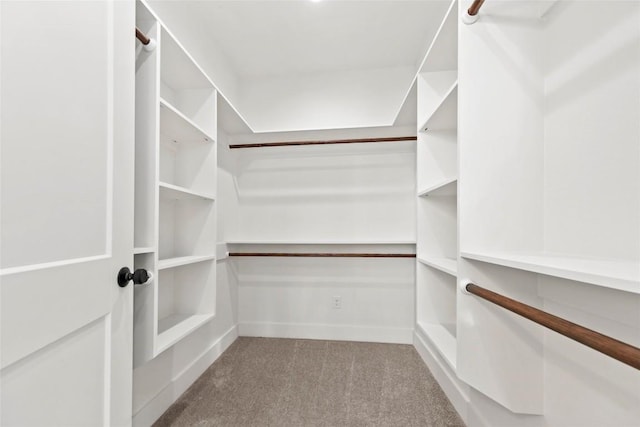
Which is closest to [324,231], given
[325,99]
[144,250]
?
[325,99]

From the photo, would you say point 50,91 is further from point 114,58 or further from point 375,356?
point 375,356

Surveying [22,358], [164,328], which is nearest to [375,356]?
[164,328]

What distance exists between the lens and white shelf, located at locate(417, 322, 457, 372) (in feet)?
4.61

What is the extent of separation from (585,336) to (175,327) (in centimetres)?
166

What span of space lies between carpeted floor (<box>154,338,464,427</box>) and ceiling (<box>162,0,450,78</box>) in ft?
7.89

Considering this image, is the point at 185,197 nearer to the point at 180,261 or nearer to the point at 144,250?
the point at 180,261

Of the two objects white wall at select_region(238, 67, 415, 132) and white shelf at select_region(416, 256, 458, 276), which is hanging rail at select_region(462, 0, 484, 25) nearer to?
white shelf at select_region(416, 256, 458, 276)

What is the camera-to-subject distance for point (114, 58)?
852 millimetres

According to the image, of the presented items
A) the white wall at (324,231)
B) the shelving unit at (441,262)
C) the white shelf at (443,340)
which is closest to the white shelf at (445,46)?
the white wall at (324,231)

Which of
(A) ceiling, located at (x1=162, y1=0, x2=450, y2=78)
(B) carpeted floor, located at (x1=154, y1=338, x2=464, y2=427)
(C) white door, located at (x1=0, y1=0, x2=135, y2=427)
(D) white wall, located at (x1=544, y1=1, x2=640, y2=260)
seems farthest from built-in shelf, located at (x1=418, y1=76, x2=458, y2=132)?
(B) carpeted floor, located at (x1=154, y1=338, x2=464, y2=427)

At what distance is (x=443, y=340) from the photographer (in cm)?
162

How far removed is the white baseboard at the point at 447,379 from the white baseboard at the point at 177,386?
1.56m

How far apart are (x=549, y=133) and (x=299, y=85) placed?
6.83 ft

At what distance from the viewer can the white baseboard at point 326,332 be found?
2377 mm
